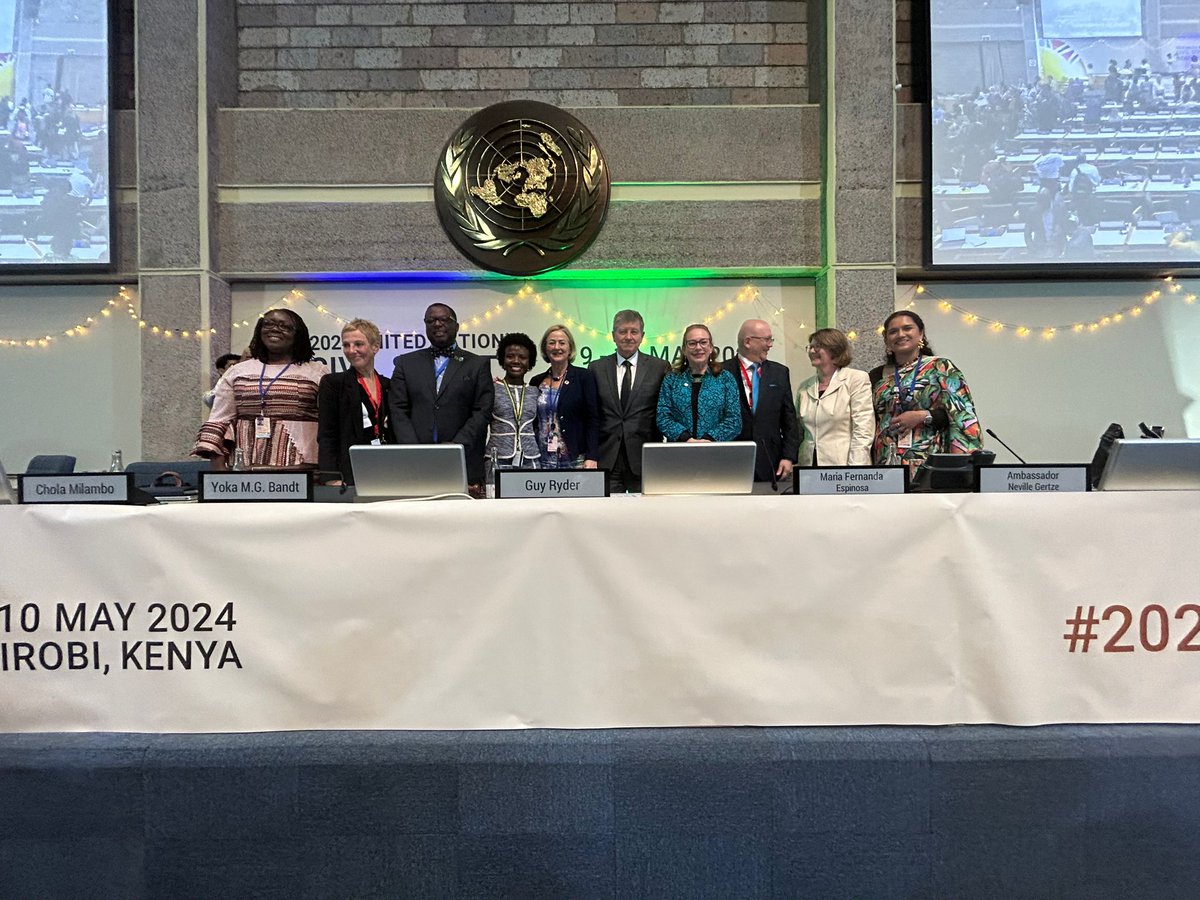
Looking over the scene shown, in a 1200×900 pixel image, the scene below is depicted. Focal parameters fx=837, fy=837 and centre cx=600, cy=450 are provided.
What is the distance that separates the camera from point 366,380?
3.59 meters

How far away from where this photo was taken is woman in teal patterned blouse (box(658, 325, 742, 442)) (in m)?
3.54

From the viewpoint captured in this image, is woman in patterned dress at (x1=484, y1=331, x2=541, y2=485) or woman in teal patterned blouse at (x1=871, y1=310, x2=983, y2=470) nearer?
woman in teal patterned blouse at (x1=871, y1=310, x2=983, y2=470)

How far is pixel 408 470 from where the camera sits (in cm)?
171

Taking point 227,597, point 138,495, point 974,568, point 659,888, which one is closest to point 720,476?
point 974,568

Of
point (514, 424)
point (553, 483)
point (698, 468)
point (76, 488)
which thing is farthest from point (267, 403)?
point (698, 468)

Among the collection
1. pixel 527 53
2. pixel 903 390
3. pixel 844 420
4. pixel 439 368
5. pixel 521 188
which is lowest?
pixel 844 420

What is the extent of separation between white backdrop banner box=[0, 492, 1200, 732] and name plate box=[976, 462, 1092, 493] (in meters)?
0.12

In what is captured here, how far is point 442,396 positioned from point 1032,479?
258cm

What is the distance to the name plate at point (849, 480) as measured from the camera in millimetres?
1662

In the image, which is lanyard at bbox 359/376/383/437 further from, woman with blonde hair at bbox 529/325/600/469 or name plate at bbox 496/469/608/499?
name plate at bbox 496/469/608/499

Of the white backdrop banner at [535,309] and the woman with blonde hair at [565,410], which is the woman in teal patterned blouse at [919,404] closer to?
the woman with blonde hair at [565,410]

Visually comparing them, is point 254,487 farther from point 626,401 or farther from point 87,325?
point 87,325

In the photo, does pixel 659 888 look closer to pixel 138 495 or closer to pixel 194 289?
pixel 138 495

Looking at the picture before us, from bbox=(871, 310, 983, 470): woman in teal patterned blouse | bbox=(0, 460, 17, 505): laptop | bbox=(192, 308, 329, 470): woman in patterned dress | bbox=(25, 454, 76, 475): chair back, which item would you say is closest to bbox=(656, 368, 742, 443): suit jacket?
bbox=(871, 310, 983, 470): woman in teal patterned blouse
